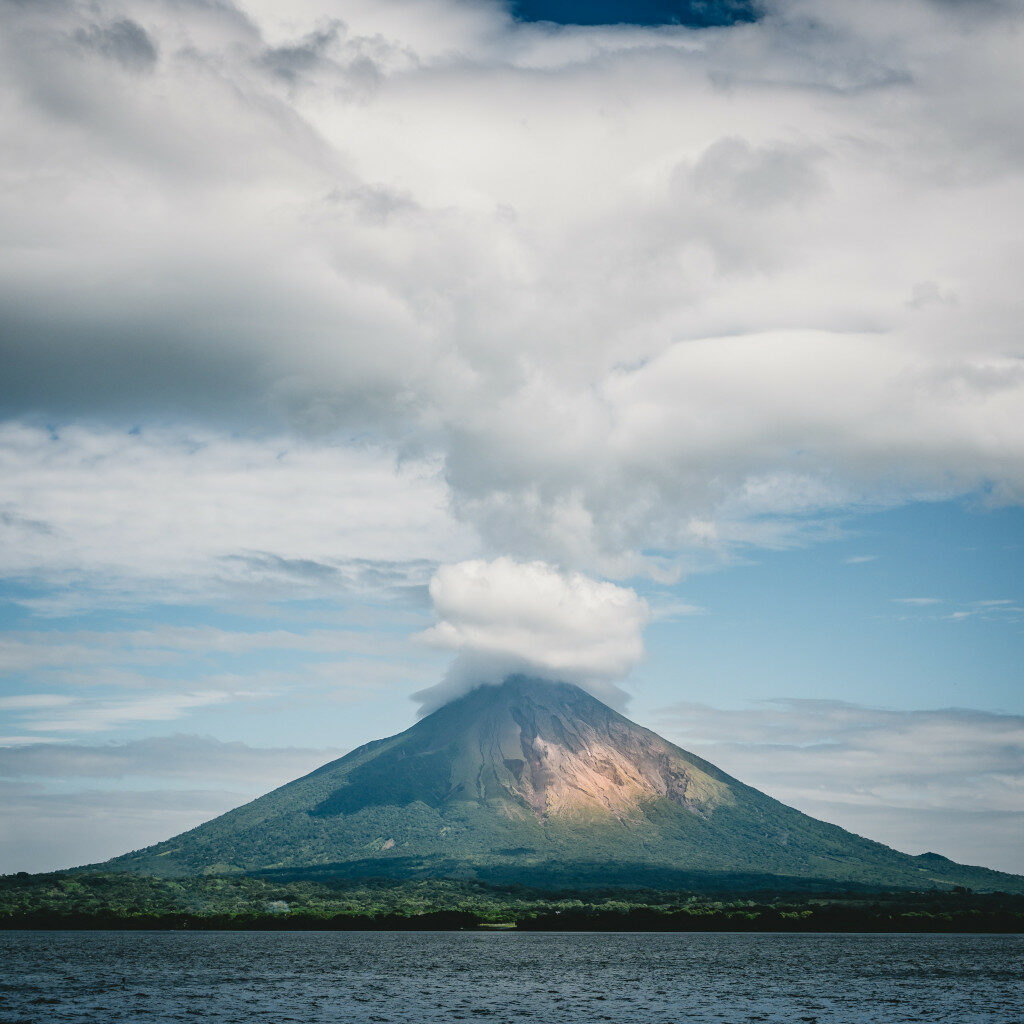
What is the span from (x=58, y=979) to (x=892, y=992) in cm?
10333

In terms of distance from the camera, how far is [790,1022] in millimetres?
99625

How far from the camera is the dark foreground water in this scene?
102m

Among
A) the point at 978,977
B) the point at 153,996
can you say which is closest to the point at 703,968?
the point at 978,977

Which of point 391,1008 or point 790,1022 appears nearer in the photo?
point 790,1022

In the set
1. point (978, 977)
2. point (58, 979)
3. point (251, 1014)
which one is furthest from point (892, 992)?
point (58, 979)

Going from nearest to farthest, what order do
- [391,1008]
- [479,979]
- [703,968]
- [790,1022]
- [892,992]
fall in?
[790,1022] → [391,1008] → [892,992] → [479,979] → [703,968]

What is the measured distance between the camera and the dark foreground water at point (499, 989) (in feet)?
335

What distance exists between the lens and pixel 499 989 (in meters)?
135

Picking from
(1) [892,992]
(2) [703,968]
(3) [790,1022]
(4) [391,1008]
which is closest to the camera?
(3) [790,1022]

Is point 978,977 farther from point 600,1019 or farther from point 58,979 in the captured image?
point 58,979

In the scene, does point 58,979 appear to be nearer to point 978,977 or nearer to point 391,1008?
point 391,1008

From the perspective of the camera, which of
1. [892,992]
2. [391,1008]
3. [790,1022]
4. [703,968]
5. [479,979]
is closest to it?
[790,1022]

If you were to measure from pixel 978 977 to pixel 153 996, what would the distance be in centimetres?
11410

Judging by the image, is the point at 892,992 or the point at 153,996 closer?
the point at 153,996
